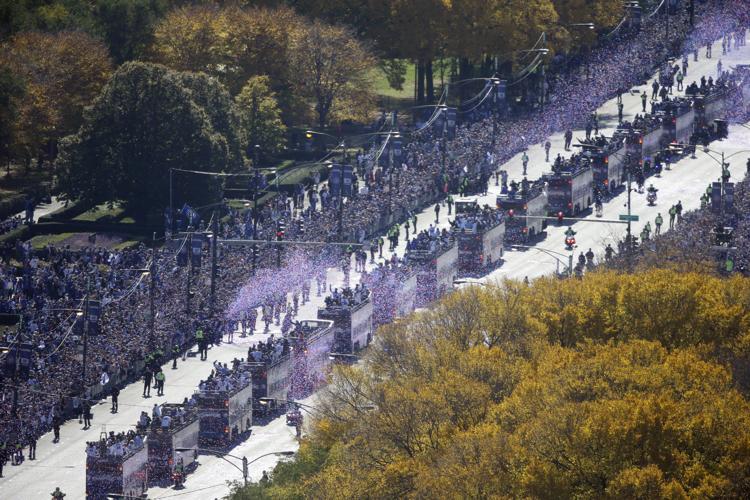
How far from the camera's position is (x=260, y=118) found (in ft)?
570

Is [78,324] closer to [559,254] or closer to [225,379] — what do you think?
[225,379]

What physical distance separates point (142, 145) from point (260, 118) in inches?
544

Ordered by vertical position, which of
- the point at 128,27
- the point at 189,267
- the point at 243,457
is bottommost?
the point at 189,267

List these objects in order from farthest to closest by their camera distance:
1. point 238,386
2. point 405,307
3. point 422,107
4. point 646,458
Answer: point 422,107 < point 405,307 < point 238,386 < point 646,458

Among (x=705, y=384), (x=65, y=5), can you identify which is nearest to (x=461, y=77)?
(x=65, y=5)

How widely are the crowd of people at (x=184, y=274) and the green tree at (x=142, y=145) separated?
4.77m

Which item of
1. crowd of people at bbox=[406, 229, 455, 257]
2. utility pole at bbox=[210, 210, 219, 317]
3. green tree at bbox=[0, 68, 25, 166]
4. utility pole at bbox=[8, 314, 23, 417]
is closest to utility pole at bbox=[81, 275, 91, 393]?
utility pole at bbox=[8, 314, 23, 417]

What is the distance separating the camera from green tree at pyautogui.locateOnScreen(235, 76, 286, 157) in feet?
568

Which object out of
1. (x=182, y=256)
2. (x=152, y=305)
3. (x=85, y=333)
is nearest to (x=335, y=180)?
(x=182, y=256)

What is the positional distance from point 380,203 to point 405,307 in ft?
61.1

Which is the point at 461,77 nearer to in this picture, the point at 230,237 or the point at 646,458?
the point at 230,237

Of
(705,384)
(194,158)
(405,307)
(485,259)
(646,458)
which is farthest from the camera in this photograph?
(194,158)

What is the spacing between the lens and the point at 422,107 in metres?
186

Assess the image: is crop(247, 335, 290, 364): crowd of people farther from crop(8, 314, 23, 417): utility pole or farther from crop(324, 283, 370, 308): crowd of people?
crop(8, 314, 23, 417): utility pole
